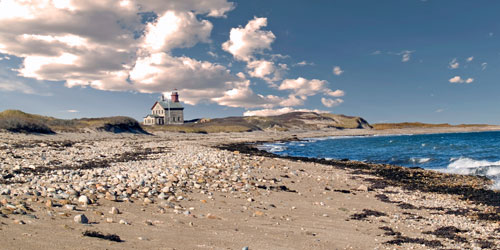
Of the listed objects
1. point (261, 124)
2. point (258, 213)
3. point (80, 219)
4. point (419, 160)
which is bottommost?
point (419, 160)

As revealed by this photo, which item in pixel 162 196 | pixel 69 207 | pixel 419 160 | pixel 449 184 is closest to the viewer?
pixel 69 207

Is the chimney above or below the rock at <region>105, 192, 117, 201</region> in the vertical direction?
above

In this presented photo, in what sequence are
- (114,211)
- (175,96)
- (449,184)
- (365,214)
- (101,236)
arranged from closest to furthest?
1. (101,236)
2. (114,211)
3. (365,214)
4. (449,184)
5. (175,96)

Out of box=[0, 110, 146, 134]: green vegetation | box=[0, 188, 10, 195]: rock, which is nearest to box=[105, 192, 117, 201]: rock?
box=[0, 188, 10, 195]: rock

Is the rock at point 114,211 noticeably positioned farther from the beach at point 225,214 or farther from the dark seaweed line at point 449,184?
the dark seaweed line at point 449,184

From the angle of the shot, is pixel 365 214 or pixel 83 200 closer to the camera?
pixel 83 200

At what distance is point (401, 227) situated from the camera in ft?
32.4

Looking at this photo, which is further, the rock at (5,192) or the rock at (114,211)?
the rock at (5,192)

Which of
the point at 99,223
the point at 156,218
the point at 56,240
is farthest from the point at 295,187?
the point at 56,240

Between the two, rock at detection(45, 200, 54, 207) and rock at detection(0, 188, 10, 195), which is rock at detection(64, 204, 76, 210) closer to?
rock at detection(45, 200, 54, 207)

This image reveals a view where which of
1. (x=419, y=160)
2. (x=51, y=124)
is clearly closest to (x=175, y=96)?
(x=51, y=124)

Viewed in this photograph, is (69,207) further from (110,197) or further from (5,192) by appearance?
(5,192)

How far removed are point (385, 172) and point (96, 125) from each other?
52203mm

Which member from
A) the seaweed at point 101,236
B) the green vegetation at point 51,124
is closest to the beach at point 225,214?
the seaweed at point 101,236
